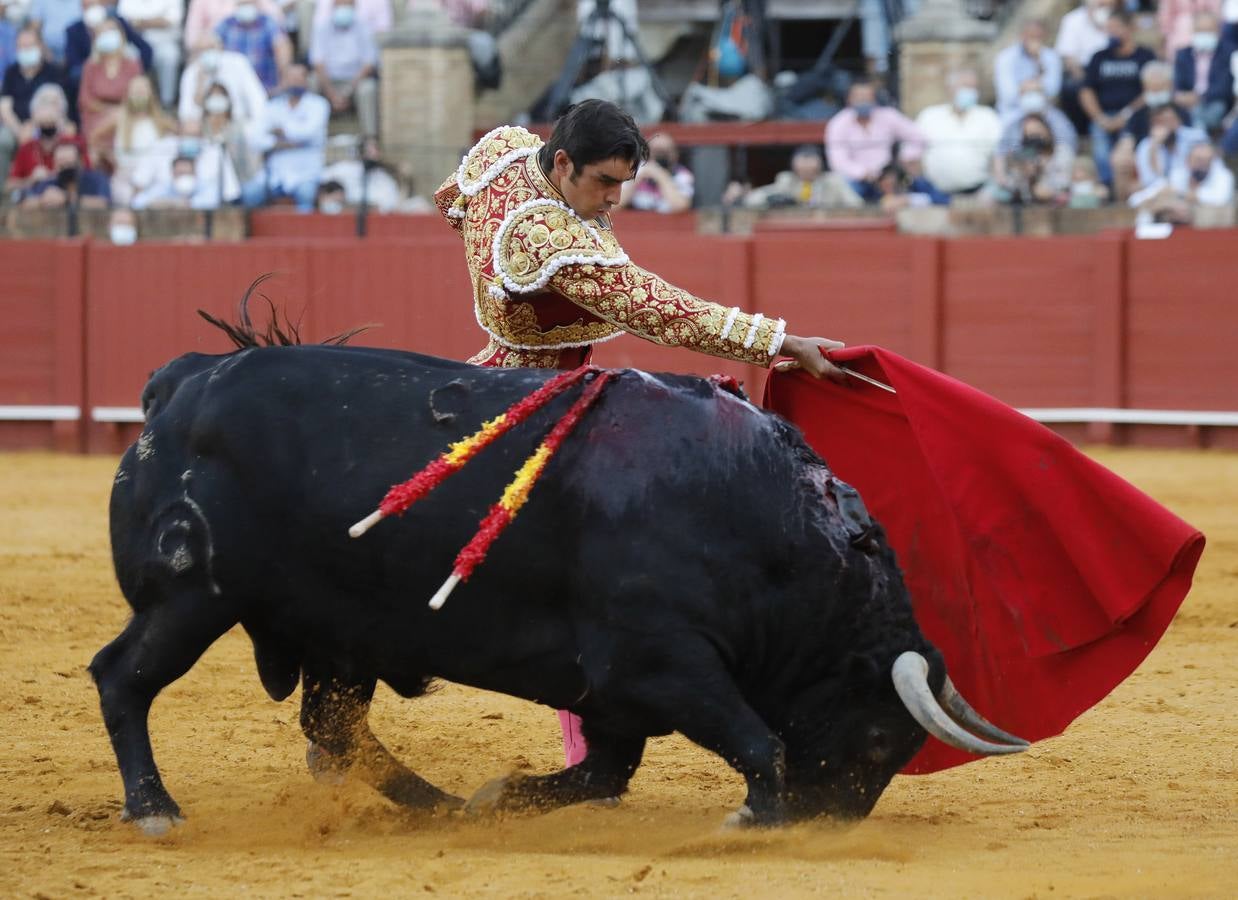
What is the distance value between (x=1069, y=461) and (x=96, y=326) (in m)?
8.12

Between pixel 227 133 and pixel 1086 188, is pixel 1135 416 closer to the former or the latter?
pixel 1086 188

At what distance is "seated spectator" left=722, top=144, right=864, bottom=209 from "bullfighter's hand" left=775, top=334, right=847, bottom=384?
7.20 m

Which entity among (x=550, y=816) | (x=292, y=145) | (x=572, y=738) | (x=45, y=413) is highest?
(x=292, y=145)

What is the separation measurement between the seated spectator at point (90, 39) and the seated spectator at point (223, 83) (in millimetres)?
405

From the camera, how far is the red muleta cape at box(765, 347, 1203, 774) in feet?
12.0

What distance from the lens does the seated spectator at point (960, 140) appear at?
1078cm

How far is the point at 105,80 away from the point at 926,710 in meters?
10.2

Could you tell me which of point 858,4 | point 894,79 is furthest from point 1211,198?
point 858,4

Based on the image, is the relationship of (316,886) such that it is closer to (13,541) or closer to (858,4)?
(13,541)

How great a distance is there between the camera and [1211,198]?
1013cm

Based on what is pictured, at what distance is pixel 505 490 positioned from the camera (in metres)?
3.47

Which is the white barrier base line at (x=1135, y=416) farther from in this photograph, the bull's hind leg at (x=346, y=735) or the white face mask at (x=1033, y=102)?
the bull's hind leg at (x=346, y=735)

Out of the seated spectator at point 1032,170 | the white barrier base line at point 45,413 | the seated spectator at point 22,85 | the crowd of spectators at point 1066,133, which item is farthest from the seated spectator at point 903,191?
the seated spectator at point 22,85

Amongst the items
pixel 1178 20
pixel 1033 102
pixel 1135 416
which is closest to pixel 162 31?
pixel 1033 102
